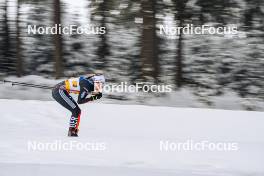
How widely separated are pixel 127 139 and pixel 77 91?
1333 mm

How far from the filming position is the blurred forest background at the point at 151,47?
14.7 m

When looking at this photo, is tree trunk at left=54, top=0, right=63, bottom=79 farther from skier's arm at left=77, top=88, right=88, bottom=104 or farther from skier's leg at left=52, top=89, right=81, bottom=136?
skier's arm at left=77, top=88, right=88, bottom=104

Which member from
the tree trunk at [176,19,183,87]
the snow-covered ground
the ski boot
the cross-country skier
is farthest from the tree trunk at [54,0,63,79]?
the ski boot

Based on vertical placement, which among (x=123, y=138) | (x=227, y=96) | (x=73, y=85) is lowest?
(x=227, y=96)

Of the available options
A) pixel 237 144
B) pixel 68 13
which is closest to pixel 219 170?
pixel 237 144

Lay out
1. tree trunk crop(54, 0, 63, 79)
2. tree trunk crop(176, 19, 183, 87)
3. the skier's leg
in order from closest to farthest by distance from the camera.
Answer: the skier's leg, tree trunk crop(54, 0, 63, 79), tree trunk crop(176, 19, 183, 87)

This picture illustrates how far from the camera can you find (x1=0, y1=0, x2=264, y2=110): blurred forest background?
1475cm

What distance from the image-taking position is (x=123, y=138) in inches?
332

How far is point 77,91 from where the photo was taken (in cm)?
813

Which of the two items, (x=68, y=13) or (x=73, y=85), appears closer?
(x=73, y=85)

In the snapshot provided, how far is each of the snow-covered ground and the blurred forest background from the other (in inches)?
182

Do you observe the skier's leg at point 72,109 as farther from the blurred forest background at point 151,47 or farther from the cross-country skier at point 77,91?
the blurred forest background at point 151,47

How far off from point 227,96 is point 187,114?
301 inches

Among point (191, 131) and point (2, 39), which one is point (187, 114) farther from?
point (2, 39)
